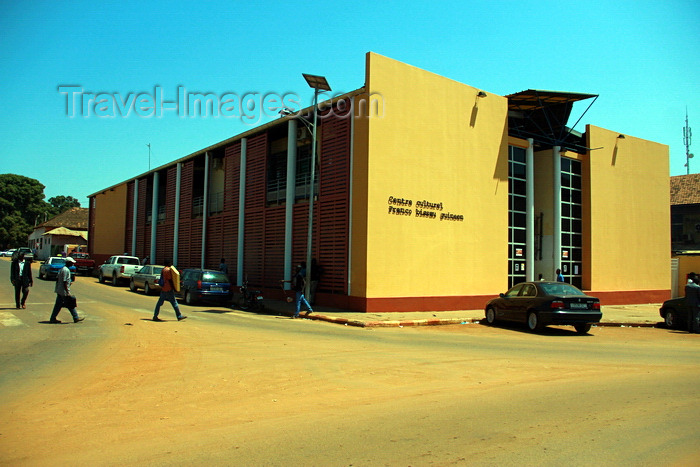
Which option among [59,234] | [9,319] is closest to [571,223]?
[9,319]

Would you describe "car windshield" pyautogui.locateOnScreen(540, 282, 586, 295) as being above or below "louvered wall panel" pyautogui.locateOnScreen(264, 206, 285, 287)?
below

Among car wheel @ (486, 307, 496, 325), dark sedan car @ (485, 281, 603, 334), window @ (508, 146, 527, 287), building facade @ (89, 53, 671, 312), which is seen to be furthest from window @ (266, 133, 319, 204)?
dark sedan car @ (485, 281, 603, 334)

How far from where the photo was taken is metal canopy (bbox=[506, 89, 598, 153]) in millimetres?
24562

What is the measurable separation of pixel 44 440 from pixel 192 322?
1048 centimetres

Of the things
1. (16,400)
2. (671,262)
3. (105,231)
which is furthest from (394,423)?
(105,231)

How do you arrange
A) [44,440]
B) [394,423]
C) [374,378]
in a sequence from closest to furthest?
[44,440]
[394,423]
[374,378]

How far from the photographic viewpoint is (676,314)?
17.5 meters

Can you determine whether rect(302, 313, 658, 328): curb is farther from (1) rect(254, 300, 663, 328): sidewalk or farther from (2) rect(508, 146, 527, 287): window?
(2) rect(508, 146, 527, 287): window

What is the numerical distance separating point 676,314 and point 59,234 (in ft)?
252

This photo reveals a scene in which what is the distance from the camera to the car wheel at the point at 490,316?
683 inches

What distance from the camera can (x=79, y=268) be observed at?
40719 mm

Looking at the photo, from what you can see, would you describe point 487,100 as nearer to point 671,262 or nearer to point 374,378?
point 374,378

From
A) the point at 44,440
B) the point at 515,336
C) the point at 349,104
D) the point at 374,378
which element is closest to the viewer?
the point at 44,440

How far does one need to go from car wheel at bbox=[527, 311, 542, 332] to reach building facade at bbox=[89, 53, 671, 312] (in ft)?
16.5
